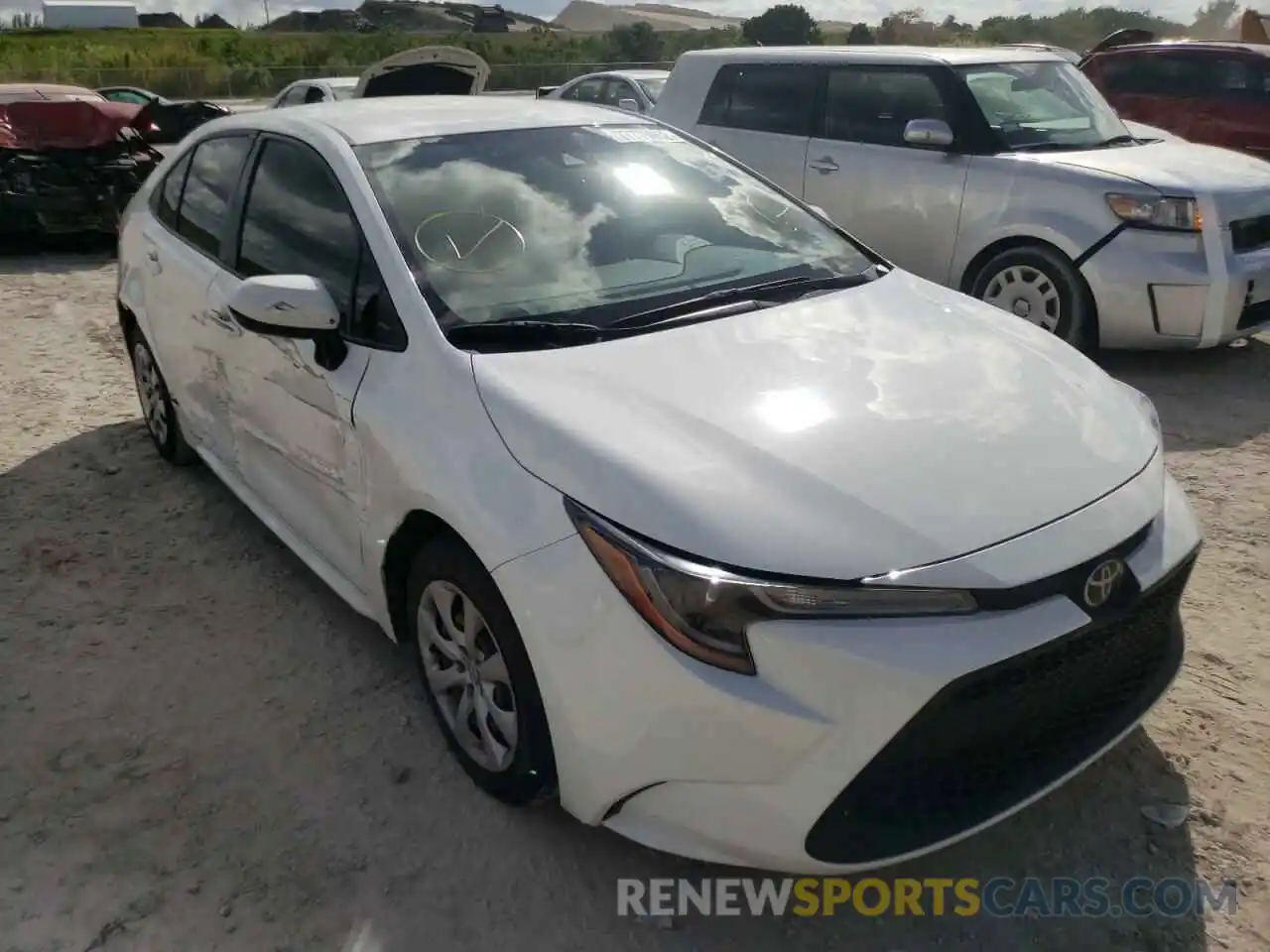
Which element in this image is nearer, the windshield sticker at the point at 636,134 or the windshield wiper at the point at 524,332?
the windshield wiper at the point at 524,332

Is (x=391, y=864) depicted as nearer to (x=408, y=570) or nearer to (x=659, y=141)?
(x=408, y=570)

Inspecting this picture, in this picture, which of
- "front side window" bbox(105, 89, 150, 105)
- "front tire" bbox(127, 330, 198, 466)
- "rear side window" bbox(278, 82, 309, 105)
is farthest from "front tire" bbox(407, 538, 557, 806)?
"front side window" bbox(105, 89, 150, 105)

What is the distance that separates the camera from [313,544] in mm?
3250

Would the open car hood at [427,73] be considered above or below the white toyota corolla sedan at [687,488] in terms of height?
above

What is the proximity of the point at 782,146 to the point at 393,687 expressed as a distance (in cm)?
510

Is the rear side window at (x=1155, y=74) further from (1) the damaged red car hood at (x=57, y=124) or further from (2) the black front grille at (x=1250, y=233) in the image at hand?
(1) the damaged red car hood at (x=57, y=124)

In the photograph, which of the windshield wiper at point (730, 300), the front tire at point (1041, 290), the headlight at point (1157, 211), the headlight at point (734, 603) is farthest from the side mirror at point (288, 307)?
the headlight at point (1157, 211)

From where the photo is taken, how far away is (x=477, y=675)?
254 centimetres

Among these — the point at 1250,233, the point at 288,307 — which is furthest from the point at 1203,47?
the point at 288,307

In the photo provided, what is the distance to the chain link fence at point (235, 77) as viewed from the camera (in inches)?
1407

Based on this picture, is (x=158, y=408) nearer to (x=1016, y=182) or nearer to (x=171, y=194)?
(x=171, y=194)

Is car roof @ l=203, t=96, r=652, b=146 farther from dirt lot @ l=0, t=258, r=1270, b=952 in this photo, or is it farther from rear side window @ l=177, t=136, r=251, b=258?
dirt lot @ l=0, t=258, r=1270, b=952

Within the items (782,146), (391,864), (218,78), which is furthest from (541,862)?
(218,78)

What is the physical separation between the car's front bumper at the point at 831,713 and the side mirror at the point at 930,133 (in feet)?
14.2
